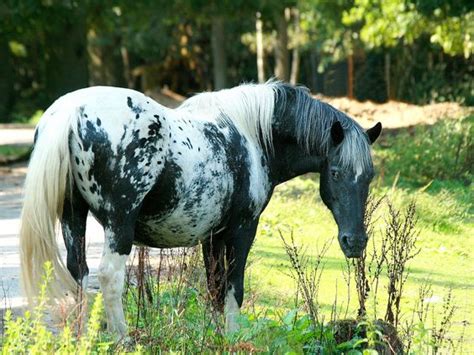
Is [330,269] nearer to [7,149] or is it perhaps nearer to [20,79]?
[7,149]

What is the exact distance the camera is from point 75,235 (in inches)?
257

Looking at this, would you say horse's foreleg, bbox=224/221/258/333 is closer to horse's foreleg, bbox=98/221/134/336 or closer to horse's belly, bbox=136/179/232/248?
horse's belly, bbox=136/179/232/248

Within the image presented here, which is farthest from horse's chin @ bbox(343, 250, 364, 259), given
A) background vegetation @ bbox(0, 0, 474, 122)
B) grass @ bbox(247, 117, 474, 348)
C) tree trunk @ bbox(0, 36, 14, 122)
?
tree trunk @ bbox(0, 36, 14, 122)

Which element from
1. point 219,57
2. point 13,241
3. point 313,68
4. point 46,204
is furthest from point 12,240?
point 313,68

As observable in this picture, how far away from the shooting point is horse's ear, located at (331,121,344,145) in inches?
283

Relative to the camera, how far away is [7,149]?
21625mm

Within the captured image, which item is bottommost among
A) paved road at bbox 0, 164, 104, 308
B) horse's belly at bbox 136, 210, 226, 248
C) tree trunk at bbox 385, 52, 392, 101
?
paved road at bbox 0, 164, 104, 308

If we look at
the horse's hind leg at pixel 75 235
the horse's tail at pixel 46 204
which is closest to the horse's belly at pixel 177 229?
the horse's hind leg at pixel 75 235

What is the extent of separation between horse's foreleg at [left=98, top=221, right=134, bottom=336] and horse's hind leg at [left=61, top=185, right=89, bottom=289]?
15cm

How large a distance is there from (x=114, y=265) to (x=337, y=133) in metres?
1.83

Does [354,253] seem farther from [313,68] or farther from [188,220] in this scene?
[313,68]

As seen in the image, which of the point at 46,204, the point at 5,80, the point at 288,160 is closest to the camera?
the point at 46,204

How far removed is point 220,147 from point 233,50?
34751 mm

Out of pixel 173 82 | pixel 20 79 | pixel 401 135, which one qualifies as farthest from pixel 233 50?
pixel 401 135
